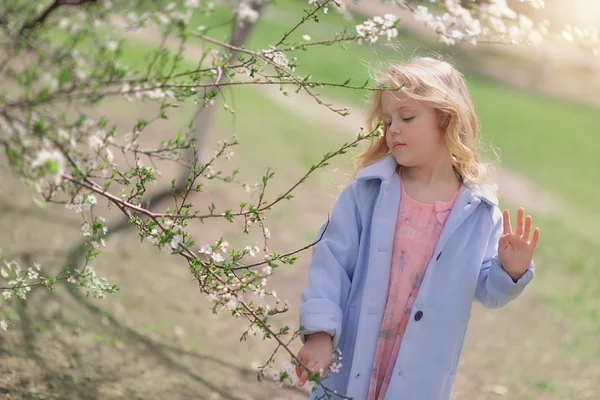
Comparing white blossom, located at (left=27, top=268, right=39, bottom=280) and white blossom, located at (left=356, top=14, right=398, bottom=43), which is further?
white blossom, located at (left=27, top=268, right=39, bottom=280)

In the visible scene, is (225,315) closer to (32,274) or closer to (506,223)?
(32,274)

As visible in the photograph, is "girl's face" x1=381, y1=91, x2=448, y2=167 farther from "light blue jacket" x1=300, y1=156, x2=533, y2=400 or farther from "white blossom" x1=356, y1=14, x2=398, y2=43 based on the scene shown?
"white blossom" x1=356, y1=14, x2=398, y2=43

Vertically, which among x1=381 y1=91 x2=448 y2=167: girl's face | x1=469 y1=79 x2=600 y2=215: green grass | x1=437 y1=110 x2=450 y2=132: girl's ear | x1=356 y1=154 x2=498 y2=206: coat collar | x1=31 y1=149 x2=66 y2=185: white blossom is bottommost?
x1=31 y1=149 x2=66 y2=185: white blossom

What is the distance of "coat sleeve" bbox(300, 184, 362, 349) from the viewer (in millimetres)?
2523

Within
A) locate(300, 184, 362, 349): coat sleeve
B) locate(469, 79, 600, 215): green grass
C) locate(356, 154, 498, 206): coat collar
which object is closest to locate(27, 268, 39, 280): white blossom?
locate(300, 184, 362, 349): coat sleeve

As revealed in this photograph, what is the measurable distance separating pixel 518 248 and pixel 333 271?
63 centimetres

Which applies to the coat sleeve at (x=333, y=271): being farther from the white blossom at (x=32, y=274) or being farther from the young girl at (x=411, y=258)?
the white blossom at (x=32, y=274)

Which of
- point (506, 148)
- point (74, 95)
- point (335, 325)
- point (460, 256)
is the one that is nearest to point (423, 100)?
point (460, 256)

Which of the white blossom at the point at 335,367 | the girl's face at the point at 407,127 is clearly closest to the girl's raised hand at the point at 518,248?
the girl's face at the point at 407,127

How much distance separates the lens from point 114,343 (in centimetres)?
428

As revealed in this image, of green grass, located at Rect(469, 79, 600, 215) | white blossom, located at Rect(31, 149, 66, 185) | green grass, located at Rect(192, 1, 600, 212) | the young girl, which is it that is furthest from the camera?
green grass, located at Rect(192, 1, 600, 212)

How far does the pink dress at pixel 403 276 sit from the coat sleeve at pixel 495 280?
0.71ft

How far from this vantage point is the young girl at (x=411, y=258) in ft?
8.49

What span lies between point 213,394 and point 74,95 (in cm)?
247
